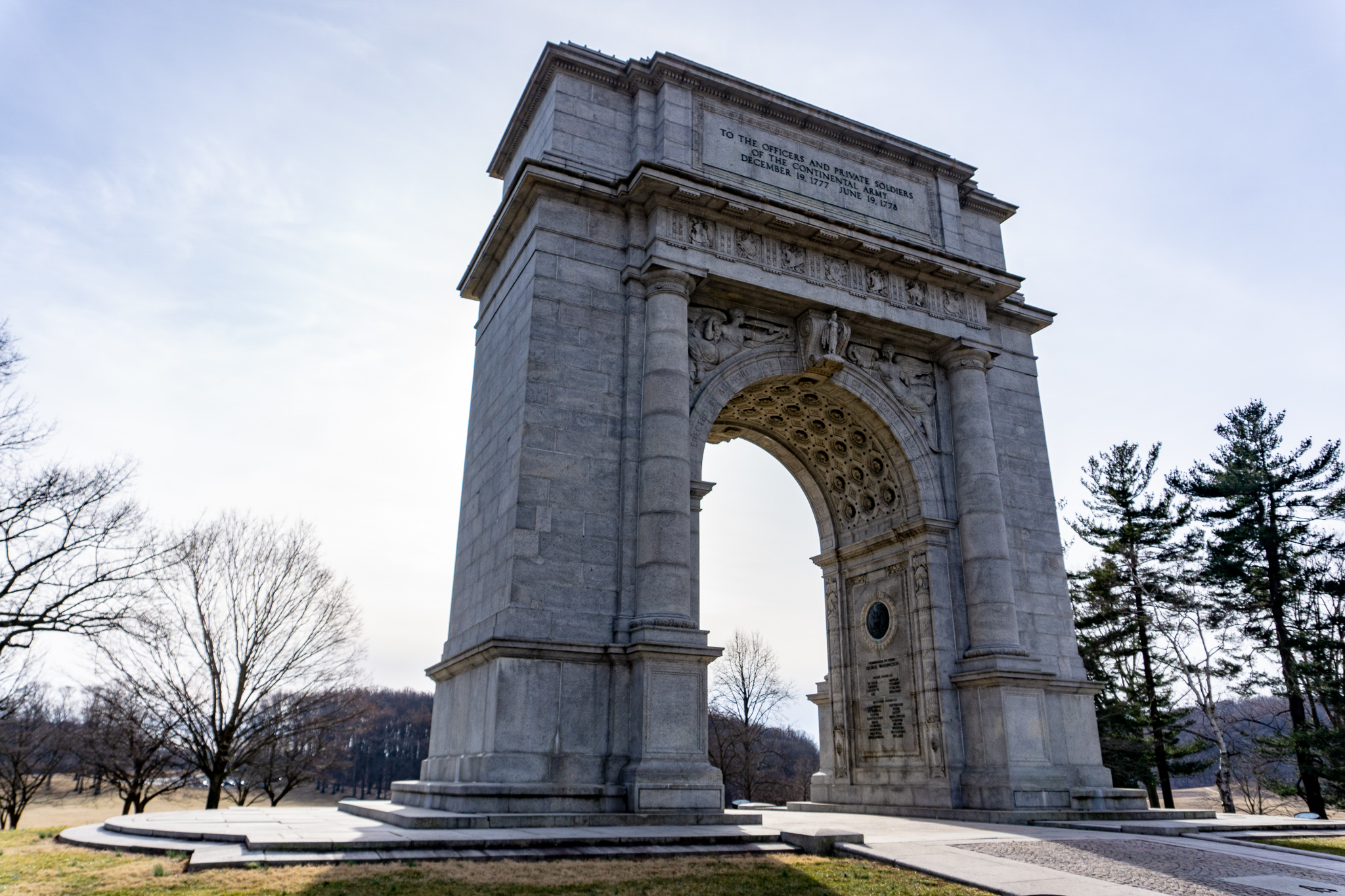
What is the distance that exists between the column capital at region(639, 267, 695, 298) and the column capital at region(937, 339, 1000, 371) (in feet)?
23.2

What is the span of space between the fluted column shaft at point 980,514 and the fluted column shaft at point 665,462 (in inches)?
263

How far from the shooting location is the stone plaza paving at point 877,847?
868 cm

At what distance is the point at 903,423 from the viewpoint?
19.7m

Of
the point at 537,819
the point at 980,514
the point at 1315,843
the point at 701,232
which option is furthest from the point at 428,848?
the point at 980,514

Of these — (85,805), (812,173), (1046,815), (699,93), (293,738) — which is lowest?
(85,805)

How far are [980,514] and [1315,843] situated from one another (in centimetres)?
803

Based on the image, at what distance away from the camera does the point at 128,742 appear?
111 feet

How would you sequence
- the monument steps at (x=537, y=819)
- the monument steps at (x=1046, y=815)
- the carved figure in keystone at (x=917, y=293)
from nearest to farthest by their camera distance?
1. the monument steps at (x=537, y=819)
2. the monument steps at (x=1046, y=815)
3. the carved figure in keystone at (x=917, y=293)

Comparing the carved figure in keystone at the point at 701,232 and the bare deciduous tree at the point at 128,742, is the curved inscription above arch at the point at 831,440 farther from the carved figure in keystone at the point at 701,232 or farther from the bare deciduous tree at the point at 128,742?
the bare deciduous tree at the point at 128,742

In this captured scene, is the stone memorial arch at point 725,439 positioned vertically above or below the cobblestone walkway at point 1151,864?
above

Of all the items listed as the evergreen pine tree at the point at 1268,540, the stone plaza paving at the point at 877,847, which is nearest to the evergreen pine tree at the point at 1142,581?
the evergreen pine tree at the point at 1268,540

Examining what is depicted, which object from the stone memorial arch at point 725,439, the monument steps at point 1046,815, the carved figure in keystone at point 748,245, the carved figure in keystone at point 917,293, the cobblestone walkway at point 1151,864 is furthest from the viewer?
the carved figure in keystone at point 917,293

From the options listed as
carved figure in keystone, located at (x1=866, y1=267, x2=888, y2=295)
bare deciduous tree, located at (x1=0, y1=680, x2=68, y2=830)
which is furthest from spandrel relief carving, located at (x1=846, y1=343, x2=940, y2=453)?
bare deciduous tree, located at (x1=0, y1=680, x2=68, y2=830)

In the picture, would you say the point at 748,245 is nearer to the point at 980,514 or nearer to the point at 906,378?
the point at 906,378
